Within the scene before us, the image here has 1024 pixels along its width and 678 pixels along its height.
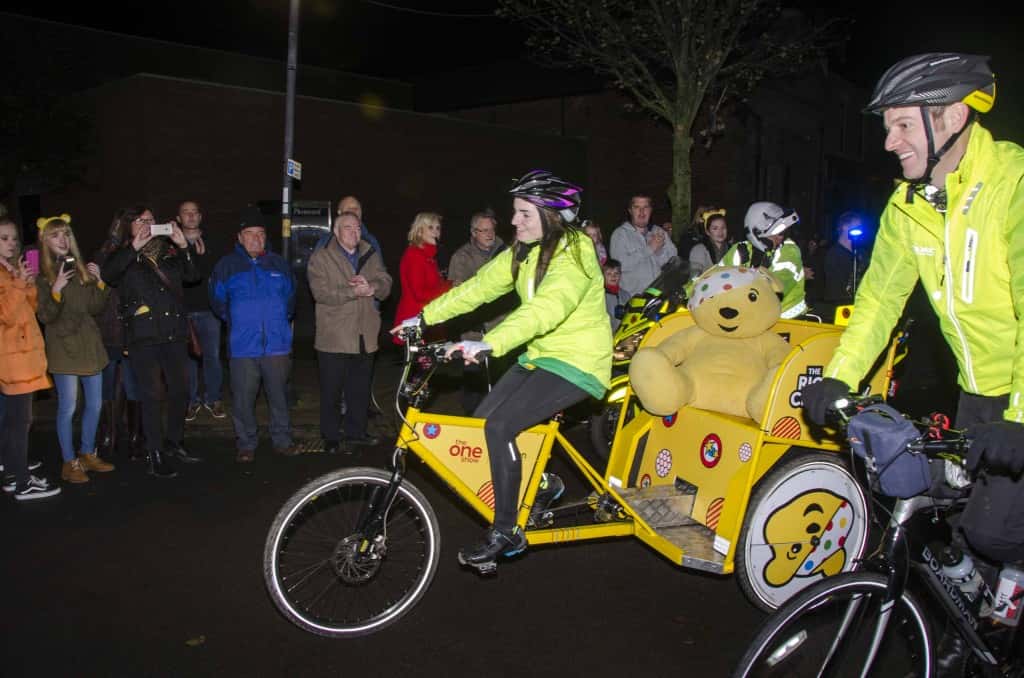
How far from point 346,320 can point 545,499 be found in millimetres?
3526

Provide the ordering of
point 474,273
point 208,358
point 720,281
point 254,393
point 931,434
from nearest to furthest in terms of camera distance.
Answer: point 931,434 → point 720,281 → point 254,393 → point 474,273 → point 208,358

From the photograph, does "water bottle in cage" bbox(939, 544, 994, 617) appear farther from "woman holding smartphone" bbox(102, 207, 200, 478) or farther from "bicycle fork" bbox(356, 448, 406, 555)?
"woman holding smartphone" bbox(102, 207, 200, 478)

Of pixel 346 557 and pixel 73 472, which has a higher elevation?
pixel 346 557

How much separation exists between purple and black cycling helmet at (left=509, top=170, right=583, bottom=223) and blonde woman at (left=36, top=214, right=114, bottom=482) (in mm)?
4008

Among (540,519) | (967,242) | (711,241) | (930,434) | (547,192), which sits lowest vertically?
(540,519)

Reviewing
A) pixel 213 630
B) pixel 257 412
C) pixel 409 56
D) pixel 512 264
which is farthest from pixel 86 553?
pixel 409 56

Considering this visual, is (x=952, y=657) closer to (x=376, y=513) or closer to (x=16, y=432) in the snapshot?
(x=376, y=513)

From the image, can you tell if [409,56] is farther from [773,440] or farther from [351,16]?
[773,440]

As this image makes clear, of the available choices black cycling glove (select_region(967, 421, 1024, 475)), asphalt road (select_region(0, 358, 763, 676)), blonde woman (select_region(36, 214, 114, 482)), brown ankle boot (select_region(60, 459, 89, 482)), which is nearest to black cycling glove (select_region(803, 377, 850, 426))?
black cycling glove (select_region(967, 421, 1024, 475))

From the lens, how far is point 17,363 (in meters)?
6.25

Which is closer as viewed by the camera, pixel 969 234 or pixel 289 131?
pixel 969 234

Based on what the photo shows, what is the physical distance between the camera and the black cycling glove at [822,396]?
117 inches

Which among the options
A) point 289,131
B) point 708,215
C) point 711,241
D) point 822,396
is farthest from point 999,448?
point 289,131

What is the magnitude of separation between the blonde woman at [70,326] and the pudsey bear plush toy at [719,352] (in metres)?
4.42
